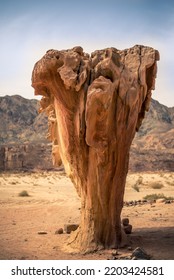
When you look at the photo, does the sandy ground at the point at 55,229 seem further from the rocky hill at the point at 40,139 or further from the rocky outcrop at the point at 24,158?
the rocky outcrop at the point at 24,158

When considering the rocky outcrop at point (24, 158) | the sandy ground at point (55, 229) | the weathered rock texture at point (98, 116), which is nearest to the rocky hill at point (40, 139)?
the rocky outcrop at point (24, 158)

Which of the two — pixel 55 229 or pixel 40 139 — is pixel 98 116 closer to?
pixel 55 229

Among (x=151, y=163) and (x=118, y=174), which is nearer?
(x=118, y=174)

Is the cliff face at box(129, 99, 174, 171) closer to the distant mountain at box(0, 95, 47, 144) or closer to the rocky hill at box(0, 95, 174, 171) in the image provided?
the rocky hill at box(0, 95, 174, 171)

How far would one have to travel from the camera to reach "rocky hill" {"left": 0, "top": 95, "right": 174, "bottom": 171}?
171 feet

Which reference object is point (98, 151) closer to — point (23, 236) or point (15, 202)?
point (23, 236)

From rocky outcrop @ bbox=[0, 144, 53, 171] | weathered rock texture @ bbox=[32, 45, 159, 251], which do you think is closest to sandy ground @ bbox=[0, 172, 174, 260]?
weathered rock texture @ bbox=[32, 45, 159, 251]

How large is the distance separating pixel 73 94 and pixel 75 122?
501 millimetres

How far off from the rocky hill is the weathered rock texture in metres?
43.1

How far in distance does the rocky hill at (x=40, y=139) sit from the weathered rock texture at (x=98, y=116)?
4313 centimetres

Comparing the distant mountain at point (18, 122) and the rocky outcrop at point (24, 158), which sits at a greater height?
the distant mountain at point (18, 122)

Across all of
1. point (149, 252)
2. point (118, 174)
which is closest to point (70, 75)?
point (118, 174)

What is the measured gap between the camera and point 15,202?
666 inches

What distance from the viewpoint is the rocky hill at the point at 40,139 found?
171ft
